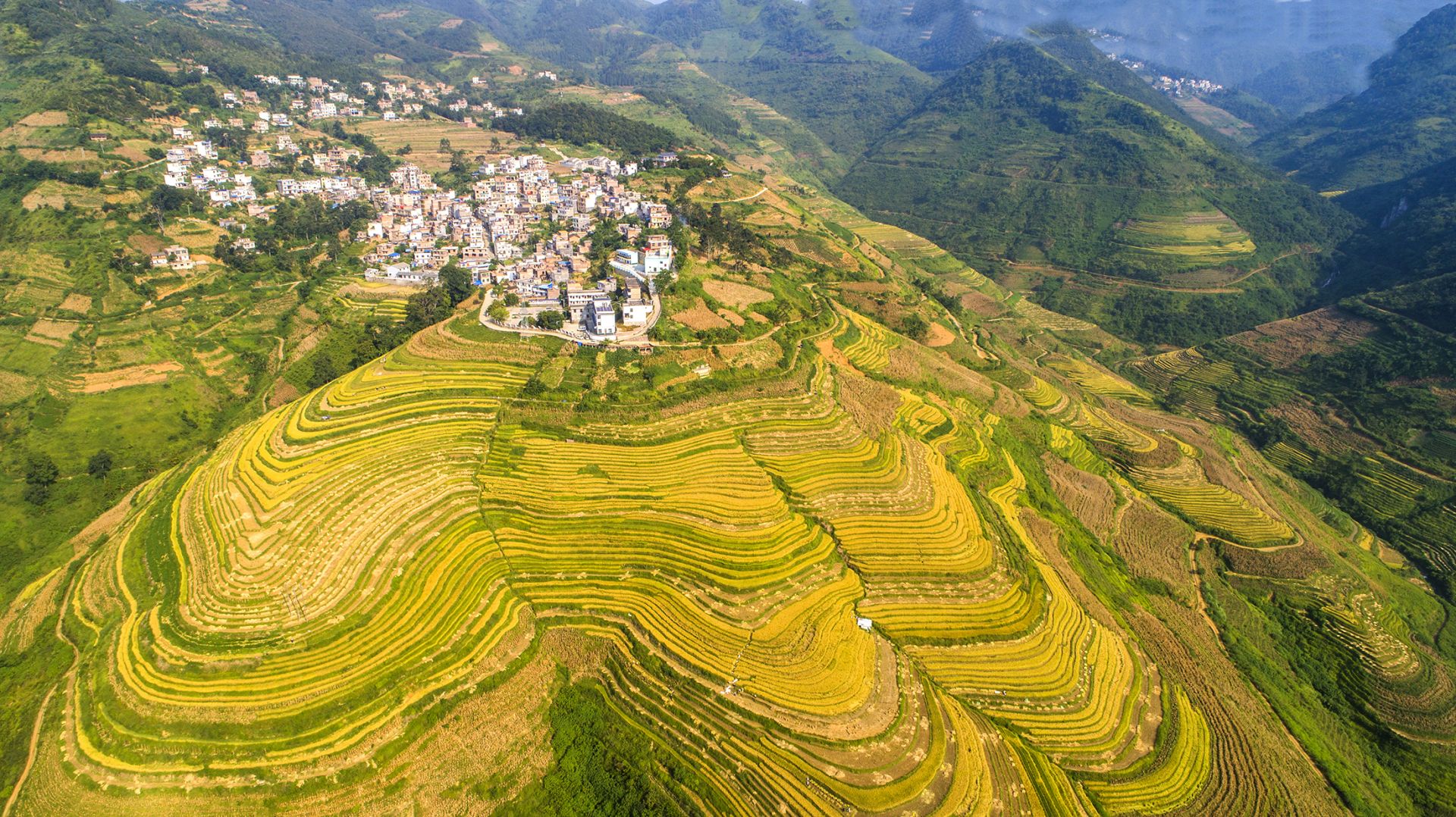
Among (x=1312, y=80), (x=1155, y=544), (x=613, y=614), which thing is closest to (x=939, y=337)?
(x=1155, y=544)

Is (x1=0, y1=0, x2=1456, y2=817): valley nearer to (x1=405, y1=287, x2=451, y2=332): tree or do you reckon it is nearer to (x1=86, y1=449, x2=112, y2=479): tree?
(x1=86, y1=449, x2=112, y2=479): tree

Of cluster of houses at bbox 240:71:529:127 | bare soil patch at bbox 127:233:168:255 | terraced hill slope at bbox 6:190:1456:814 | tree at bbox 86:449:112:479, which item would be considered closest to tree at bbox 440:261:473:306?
terraced hill slope at bbox 6:190:1456:814

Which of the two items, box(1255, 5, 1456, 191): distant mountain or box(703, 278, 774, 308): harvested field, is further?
box(1255, 5, 1456, 191): distant mountain

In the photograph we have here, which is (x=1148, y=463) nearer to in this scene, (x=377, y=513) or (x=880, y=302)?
(x=880, y=302)

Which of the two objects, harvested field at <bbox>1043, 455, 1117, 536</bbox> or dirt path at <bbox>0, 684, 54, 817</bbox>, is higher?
harvested field at <bbox>1043, 455, 1117, 536</bbox>

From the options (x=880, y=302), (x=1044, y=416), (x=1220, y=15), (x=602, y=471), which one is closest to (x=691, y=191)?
(x=880, y=302)

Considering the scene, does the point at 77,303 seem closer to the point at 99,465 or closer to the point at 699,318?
the point at 99,465

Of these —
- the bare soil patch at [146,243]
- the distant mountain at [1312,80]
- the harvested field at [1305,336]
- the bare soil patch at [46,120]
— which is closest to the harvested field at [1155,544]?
the harvested field at [1305,336]
